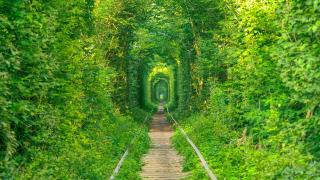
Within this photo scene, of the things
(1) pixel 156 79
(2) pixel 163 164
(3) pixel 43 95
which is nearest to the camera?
(3) pixel 43 95

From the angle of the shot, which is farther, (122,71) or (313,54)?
(122,71)

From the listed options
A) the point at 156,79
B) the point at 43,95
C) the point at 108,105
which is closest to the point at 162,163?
the point at 108,105

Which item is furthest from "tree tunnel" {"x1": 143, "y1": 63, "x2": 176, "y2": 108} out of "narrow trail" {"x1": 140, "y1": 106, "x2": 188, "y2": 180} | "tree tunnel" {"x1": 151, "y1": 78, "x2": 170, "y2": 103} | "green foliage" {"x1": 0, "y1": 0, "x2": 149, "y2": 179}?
"green foliage" {"x1": 0, "y1": 0, "x2": 149, "y2": 179}

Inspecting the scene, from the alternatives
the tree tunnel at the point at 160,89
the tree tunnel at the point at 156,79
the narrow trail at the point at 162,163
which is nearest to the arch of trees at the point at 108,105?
the narrow trail at the point at 162,163

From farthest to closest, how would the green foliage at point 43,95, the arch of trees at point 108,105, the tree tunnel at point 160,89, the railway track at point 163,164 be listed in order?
the tree tunnel at point 160,89 < the railway track at point 163,164 < the arch of trees at point 108,105 < the green foliage at point 43,95

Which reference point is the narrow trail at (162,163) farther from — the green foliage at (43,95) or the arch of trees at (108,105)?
the green foliage at (43,95)

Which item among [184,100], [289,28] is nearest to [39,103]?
[289,28]

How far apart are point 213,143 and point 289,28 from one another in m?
9.11

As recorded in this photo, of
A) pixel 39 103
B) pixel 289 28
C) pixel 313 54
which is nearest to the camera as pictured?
pixel 313 54

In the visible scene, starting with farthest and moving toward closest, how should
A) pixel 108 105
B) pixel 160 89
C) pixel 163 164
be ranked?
pixel 160 89 < pixel 108 105 < pixel 163 164

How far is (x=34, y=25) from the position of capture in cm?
955

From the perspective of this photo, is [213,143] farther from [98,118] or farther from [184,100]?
[184,100]

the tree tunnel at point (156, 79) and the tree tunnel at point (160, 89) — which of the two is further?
the tree tunnel at point (160, 89)

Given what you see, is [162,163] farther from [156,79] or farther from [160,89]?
[160,89]
